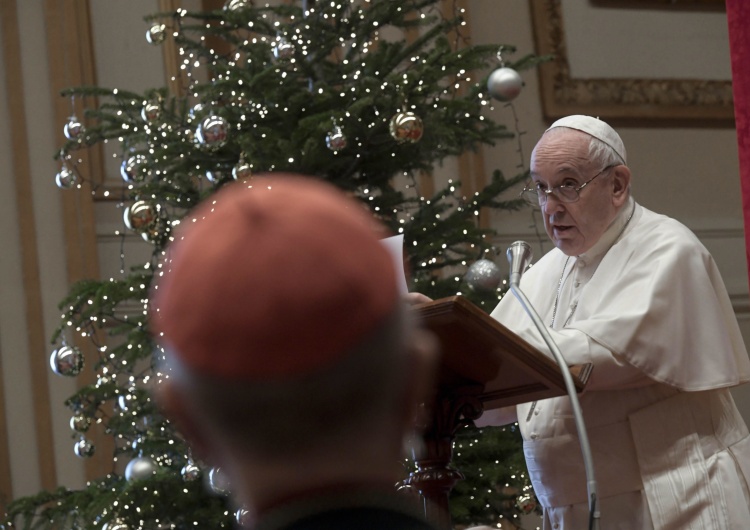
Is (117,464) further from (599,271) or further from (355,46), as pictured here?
(599,271)

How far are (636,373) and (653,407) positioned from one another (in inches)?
4.7

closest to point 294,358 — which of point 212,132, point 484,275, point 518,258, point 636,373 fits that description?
point 518,258

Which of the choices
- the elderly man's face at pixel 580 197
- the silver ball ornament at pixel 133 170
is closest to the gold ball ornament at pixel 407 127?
the silver ball ornament at pixel 133 170

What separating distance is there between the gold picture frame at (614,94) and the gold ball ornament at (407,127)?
2.84 m

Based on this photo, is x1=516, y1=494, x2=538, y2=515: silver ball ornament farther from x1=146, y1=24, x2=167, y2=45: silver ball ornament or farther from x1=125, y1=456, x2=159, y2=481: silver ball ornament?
x1=146, y1=24, x2=167, y2=45: silver ball ornament

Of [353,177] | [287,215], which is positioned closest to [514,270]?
[287,215]

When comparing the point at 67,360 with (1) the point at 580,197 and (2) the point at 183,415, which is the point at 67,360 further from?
(2) the point at 183,415

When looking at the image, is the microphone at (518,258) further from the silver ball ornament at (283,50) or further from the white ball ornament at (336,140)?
the silver ball ornament at (283,50)

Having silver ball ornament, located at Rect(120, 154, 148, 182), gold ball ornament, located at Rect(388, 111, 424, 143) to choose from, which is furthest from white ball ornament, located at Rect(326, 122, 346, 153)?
silver ball ornament, located at Rect(120, 154, 148, 182)

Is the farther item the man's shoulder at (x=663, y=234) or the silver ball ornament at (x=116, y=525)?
the silver ball ornament at (x=116, y=525)

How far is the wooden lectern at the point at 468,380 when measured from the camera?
2344mm

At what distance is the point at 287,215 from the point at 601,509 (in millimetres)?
2161

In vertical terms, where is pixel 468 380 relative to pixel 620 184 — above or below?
below

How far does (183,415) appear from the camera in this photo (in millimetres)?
945
